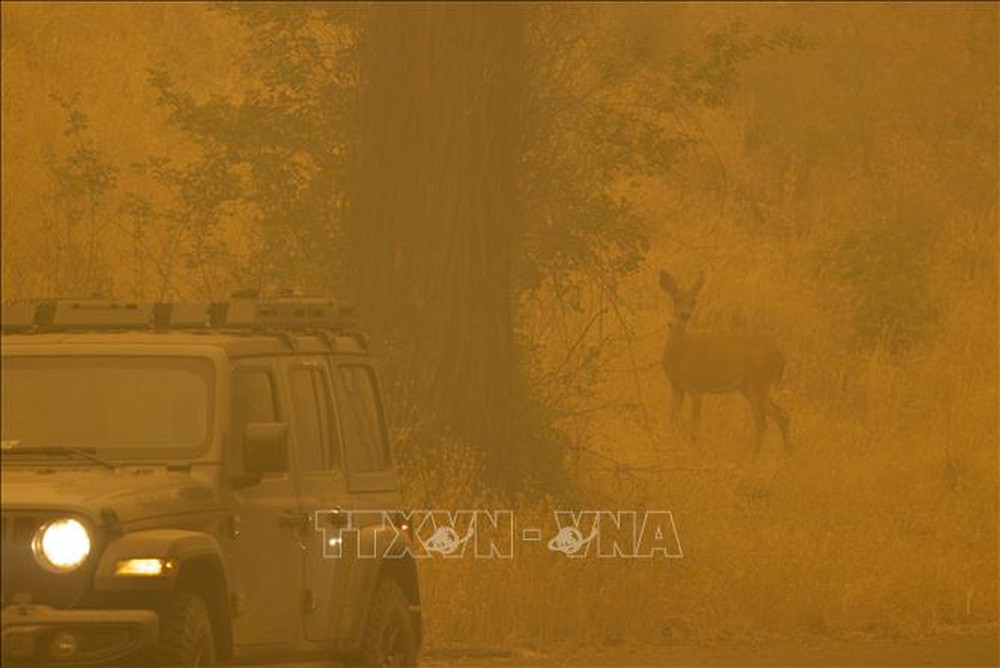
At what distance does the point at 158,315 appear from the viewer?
35.7ft

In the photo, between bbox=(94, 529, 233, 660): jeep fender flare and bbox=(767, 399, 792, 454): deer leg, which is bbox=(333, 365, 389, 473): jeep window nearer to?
bbox=(94, 529, 233, 660): jeep fender flare

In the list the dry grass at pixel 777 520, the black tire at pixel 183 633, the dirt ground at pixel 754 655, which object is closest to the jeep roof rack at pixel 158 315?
the black tire at pixel 183 633

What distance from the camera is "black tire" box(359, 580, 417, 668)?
10.9 metres

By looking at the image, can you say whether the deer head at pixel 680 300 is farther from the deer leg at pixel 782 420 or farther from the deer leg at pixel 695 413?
the deer leg at pixel 782 420

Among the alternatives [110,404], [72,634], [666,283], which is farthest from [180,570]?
[666,283]

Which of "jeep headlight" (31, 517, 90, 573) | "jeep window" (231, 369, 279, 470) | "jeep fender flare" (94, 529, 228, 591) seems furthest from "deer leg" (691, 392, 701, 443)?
"jeep headlight" (31, 517, 90, 573)

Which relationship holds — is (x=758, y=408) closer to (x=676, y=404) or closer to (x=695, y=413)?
(x=695, y=413)

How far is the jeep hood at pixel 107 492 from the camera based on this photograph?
8.98m

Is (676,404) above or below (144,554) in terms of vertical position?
below

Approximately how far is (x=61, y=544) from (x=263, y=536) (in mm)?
1280

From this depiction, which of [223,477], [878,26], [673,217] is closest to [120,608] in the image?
[223,477]

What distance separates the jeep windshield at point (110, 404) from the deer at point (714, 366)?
15740mm

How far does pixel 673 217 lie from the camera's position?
117 feet

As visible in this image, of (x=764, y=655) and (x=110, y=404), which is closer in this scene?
(x=110, y=404)
